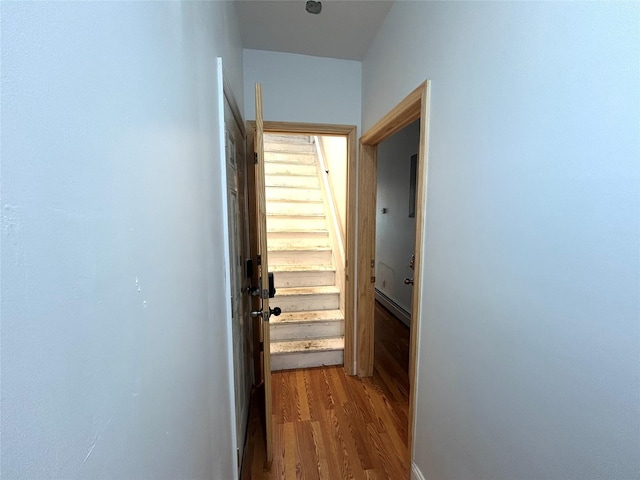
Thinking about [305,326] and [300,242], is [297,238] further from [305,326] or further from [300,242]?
[305,326]

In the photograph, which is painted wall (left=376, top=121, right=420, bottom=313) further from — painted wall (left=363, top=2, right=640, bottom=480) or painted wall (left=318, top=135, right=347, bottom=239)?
painted wall (left=363, top=2, right=640, bottom=480)

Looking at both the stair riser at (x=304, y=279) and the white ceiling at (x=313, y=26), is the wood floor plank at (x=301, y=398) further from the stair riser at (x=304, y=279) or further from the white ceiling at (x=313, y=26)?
the white ceiling at (x=313, y=26)

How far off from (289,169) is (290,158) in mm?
239

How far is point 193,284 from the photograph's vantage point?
0.81m

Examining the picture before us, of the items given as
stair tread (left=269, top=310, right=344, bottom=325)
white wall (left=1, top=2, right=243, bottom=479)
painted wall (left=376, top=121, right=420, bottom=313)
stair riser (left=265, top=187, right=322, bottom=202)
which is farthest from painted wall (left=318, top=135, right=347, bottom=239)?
white wall (left=1, top=2, right=243, bottom=479)

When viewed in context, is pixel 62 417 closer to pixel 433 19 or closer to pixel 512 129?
pixel 512 129

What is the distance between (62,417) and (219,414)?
90 cm

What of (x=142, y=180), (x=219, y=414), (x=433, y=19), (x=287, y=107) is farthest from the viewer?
(x=287, y=107)

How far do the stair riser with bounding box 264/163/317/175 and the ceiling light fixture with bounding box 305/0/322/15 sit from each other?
2.13 meters

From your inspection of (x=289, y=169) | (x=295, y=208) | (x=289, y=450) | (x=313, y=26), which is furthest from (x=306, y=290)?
(x=313, y=26)

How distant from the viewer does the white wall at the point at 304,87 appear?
207cm

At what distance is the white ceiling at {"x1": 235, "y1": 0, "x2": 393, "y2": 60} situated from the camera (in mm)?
1613

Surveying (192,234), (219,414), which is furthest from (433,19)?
(219,414)

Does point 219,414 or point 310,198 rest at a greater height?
point 310,198
